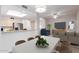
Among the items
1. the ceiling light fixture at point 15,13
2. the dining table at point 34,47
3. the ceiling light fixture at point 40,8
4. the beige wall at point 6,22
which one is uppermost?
the ceiling light fixture at point 40,8

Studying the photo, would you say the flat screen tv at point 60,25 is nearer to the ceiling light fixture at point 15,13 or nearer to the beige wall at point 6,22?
the ceiling light fixture at point 15,13

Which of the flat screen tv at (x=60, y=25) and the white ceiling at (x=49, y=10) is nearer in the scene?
the white ceiling at (x=49, y=10)

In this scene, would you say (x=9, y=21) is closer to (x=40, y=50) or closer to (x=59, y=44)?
(x=40, y=50)

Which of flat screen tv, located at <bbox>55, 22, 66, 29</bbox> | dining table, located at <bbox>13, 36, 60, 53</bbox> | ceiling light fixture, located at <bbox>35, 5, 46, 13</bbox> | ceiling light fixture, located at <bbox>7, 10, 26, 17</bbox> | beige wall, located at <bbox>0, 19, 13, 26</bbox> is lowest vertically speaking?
dining table, located at <bbox>13, 36, 60, 53</bbox>

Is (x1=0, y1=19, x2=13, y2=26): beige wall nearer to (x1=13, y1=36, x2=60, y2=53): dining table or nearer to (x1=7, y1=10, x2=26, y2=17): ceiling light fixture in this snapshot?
(x1=7, y1=10, x2=26, y2=17): ceiling light fixture

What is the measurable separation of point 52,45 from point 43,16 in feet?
1.60

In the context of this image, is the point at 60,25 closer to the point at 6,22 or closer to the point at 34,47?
the point at 34,47

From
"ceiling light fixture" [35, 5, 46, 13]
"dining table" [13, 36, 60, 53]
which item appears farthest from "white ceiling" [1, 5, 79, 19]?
"dining table" [13, 36, 60, 53]

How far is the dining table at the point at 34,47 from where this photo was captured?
1440 mm

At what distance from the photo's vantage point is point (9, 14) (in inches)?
54.7

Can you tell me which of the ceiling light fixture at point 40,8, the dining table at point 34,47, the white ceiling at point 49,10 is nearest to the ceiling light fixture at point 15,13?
the white ceiling at point 49,10

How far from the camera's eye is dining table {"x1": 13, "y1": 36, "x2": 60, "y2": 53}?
4.73 feet

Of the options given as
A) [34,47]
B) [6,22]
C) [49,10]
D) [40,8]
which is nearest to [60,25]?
[49,10]
